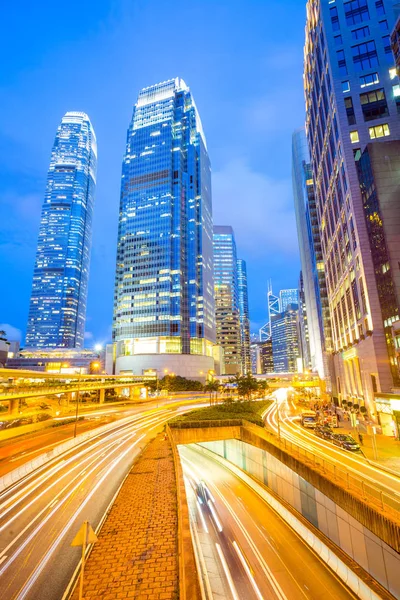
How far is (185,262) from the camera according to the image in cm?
14550

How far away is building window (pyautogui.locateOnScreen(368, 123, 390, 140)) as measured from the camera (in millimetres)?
56281

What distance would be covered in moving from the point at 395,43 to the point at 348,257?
110 ft

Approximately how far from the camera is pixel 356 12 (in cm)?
6494

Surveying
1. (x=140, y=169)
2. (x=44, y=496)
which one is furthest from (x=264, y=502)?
(x=140, y=169)

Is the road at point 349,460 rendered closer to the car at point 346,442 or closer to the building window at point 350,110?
the car at point 346,442

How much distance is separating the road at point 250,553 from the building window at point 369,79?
74846mm

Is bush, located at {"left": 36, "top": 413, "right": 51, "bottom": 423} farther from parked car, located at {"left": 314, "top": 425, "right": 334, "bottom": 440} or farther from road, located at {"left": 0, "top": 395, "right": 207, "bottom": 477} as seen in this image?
parked car, located at {"left": 314, "top": 425, "right": 334, "bottom": 440}

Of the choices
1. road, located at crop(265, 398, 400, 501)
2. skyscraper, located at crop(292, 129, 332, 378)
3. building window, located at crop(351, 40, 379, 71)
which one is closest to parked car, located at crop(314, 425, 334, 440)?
road, located at crop(265, 398, 400, 501)

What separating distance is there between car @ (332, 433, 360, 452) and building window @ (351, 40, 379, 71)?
231 ft

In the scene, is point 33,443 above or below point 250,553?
above

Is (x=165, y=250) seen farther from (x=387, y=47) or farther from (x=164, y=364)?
(x=387, y=47)

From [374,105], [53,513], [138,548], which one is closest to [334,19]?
[374,105]

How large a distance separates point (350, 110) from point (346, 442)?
Answer: 203 feet

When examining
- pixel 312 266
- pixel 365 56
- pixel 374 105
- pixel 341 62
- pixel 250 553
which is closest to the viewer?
pixel 250 553
